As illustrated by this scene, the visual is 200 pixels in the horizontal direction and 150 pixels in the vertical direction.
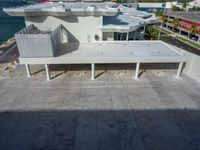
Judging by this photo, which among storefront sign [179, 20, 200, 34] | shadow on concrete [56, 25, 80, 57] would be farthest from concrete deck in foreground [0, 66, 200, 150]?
storefront sign [179, 20, 200, 34]

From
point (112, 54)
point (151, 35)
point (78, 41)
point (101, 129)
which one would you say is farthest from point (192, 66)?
point (151, 35)

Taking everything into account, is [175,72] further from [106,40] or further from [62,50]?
[62,50]

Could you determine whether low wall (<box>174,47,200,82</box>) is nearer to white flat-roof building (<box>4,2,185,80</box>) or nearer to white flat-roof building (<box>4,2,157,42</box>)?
white flat-roof building (<box>4,2,185,80</box>)

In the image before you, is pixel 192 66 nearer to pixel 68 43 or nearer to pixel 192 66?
pixel 192 66

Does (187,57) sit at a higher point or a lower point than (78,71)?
higher

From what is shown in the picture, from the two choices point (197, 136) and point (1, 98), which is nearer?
point (197, 136)

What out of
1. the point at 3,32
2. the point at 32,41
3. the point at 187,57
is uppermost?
the point at 32,41

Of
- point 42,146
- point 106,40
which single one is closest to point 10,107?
point 42,146

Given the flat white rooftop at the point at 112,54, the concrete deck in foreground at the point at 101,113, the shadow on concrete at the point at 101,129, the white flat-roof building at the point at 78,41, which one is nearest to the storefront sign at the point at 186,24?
the white flat-roof building at the point at 78,41
